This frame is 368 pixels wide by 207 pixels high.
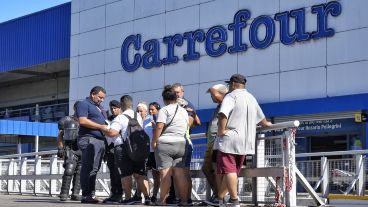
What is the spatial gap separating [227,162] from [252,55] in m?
15.7

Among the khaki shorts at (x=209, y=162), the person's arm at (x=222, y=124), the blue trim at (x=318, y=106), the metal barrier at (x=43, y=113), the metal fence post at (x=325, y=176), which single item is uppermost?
the metal barrier at (x=43, y=113)

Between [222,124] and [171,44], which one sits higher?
[171,44]

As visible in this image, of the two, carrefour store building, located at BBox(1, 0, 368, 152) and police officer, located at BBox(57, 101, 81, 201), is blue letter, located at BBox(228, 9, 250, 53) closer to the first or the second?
carrefour store building, located at BBox(1, 0, 368, 152)

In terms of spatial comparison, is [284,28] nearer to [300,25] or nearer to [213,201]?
[300,25]

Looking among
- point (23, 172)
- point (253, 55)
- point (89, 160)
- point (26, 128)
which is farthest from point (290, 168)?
point (26, 128)

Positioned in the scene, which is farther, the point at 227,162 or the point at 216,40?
the point at 216,40

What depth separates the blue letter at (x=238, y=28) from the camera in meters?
23.9

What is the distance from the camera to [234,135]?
326 inches

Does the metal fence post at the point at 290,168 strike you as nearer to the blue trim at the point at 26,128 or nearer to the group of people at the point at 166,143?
the group of people at the point at 166,143

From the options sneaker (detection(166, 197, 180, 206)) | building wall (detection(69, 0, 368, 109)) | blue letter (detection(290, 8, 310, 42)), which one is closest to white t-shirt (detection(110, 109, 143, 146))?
sneaker (detection(166, 197, 180, 206))

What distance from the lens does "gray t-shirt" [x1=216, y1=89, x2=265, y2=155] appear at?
826 cm

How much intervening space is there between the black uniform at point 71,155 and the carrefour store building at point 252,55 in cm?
1110

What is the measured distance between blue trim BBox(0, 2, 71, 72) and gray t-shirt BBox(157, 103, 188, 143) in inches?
956

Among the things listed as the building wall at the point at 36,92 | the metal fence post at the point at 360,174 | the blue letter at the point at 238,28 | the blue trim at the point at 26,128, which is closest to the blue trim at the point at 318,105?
the blue letter at the point at 238,28
